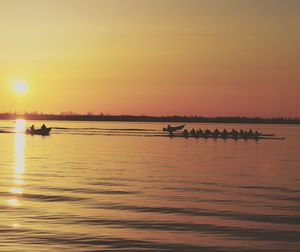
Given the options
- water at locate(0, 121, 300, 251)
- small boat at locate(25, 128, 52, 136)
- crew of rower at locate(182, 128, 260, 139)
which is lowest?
water at locate(0, 121, 300, 251)

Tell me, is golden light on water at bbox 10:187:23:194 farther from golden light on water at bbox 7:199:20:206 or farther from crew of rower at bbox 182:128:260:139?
crew of rower at bbox 182:128:260:139

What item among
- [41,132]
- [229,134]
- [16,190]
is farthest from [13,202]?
[41,132]

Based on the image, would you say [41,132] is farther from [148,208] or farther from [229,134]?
[148,208]

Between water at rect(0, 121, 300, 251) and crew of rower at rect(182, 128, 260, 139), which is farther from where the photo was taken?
crew of rower at rect(182, 128, 260, 139)

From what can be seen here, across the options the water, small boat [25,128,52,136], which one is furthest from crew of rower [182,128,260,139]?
the water

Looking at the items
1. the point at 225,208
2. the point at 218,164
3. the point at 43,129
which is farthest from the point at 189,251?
the point at 43,129

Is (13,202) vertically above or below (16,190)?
below

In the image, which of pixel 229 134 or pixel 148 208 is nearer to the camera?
pixel 148 208

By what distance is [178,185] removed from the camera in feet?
109

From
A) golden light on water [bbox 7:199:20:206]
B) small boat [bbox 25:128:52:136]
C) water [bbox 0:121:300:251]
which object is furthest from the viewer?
small boat [bbox 25:128:52:136]

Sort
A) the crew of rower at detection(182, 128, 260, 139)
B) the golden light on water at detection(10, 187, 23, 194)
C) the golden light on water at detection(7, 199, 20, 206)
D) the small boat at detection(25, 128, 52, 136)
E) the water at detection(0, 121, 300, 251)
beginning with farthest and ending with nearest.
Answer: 1. the small boat at detection(25, 128, 52, 136)
2. the crew of rower at detection(182, 128, 260, 139)
3. the golden light on water at detection(10, 187, 23, 194)
4. the golden light on water at detection(7, 199, 20, 206)
5. the water at detection(0, 121, 300, 251)

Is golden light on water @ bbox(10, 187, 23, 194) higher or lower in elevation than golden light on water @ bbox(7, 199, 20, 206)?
higher

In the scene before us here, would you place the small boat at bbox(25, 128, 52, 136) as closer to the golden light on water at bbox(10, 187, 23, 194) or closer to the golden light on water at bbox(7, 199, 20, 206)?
the golden light on water at bbox(10, 187, 23, 194)

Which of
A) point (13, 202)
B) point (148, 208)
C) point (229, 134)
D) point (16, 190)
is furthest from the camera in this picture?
point (229, 134)
